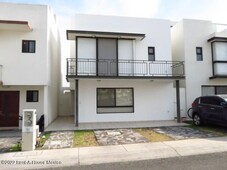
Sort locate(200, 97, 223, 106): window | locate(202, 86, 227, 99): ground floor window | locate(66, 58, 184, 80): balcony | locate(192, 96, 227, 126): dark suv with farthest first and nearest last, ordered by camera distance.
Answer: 1. locate(202, 86, 227, 99): ground floor window
2. locate(66, 58, 184, 80): balcony
3. locate(200, 97, 223, 106): window
4. locate(192, 96, 227, 126): dark suv

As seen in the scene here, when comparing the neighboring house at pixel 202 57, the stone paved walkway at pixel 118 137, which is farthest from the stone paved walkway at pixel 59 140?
the neighboring house at pixel 202 57

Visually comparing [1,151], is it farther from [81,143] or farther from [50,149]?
[81,143]

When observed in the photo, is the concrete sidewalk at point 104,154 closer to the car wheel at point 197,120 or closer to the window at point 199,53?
the car wheel at point 197,120

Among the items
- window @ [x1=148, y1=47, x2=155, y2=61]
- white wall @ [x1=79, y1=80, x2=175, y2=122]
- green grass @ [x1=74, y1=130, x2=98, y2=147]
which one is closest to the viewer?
green grass @ [x1=74, y1=130, x2=98, y2=147]

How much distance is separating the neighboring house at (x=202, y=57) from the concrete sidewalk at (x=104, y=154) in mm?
7334

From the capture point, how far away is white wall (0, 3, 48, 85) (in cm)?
1144

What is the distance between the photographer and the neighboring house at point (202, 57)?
14656mm

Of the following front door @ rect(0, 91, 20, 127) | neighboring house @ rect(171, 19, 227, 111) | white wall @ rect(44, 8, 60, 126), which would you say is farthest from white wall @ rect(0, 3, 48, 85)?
neighboring house @ rect(171, 19, 227, 111)

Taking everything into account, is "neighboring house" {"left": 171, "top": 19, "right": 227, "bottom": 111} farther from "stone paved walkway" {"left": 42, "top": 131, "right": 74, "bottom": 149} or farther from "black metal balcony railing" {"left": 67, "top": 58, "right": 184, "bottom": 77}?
"stone paved walkway" {"left": 42, "top": 131, "right": 74, "bottom": 149}

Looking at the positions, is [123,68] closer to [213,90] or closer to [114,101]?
[114,101]

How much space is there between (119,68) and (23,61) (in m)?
6.08

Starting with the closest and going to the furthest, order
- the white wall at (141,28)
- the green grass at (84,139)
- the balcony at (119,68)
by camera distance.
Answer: the green grass at (84,139) → the balcony at (119,68) → the white wall at (141,28)

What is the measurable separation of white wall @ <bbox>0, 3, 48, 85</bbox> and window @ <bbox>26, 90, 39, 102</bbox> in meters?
1.14

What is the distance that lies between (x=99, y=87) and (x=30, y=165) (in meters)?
8.12
